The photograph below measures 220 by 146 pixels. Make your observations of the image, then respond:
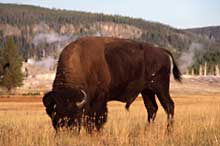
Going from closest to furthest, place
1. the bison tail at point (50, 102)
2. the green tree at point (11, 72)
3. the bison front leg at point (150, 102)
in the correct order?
the bison tail at point (50, 102), the bison front leg at point (150, 102), the green tree at point (11, 72)

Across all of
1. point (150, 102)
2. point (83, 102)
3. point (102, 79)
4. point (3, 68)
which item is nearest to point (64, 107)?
point (83, 102)

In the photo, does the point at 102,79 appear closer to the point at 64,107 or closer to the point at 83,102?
the point at 83,102

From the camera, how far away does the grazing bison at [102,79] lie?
12.7 metres

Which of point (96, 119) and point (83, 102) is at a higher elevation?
point (83, 102)

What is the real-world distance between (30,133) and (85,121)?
5.24ft

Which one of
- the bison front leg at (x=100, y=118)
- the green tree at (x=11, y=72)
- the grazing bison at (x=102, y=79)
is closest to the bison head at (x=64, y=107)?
the grazing bison at (x=102, y=79)

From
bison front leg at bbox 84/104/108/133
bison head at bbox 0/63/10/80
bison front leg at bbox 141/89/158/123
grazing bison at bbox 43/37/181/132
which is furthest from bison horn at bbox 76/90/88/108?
bison head at bbox 0/63/10/80

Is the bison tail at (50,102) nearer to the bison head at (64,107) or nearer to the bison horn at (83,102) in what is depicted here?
the bison head at (64,107)

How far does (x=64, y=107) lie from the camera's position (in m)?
12.5

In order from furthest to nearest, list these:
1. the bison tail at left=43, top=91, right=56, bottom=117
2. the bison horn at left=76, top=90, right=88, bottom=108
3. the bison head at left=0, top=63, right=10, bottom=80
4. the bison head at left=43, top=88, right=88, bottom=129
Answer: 1. the bison head at left=0, top=63, right=10, bottom=80
2. the bison horn at left=76, top=90, right=88, bottom=108
3. the bison tail at left=43, top=91, right=56, bottom=117
4. the bison head at left=43, top=88, right=88, bottom=129

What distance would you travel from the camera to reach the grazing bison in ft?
41.7

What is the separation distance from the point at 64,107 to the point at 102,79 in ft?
8.29

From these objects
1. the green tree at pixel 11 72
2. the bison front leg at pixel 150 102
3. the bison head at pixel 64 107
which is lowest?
the green tree at pixel 11 72

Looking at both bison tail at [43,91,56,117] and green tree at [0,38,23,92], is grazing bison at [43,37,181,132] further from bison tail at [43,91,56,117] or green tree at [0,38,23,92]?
green tree at [0,38,23,92]
